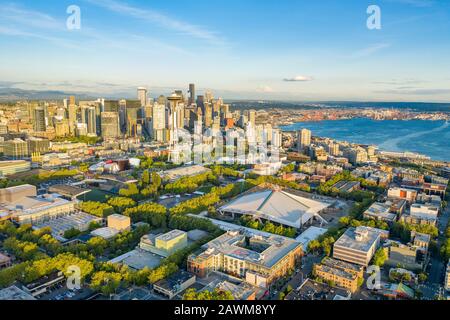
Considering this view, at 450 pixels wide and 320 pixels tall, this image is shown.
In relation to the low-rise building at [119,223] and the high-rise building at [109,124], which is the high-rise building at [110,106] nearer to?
the high-rise building at [109,124]

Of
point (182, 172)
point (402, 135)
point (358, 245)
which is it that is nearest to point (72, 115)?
point (182, 172)

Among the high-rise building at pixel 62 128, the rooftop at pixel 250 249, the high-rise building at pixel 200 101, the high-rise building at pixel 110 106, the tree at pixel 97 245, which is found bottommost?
the tree at pixel 97 245

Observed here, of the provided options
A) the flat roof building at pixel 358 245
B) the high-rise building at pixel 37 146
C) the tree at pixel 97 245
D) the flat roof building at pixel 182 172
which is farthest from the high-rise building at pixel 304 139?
the tree at pixel 97 245

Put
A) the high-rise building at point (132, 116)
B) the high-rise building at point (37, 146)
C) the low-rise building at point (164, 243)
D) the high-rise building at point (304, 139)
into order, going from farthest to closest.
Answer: the high-rise building at point (132, 116), the high-rise building at point (304, 139), the high-rise building at point (37, 146), the low-rise building at point (164, 243)

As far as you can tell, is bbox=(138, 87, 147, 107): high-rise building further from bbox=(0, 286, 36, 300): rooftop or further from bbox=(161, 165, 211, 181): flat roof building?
bbox=(0, 286, 36, 300): rooftop

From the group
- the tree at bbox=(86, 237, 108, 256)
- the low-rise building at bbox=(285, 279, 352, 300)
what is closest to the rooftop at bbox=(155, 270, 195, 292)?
the low-rise building at bbox=(285, 279, 352, 300)

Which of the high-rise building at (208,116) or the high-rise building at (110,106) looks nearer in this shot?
the high-rise building at (208,116)

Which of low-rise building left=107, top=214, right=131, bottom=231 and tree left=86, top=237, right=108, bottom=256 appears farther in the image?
low-rise building left=107, top=214, right=131, bottom=231
